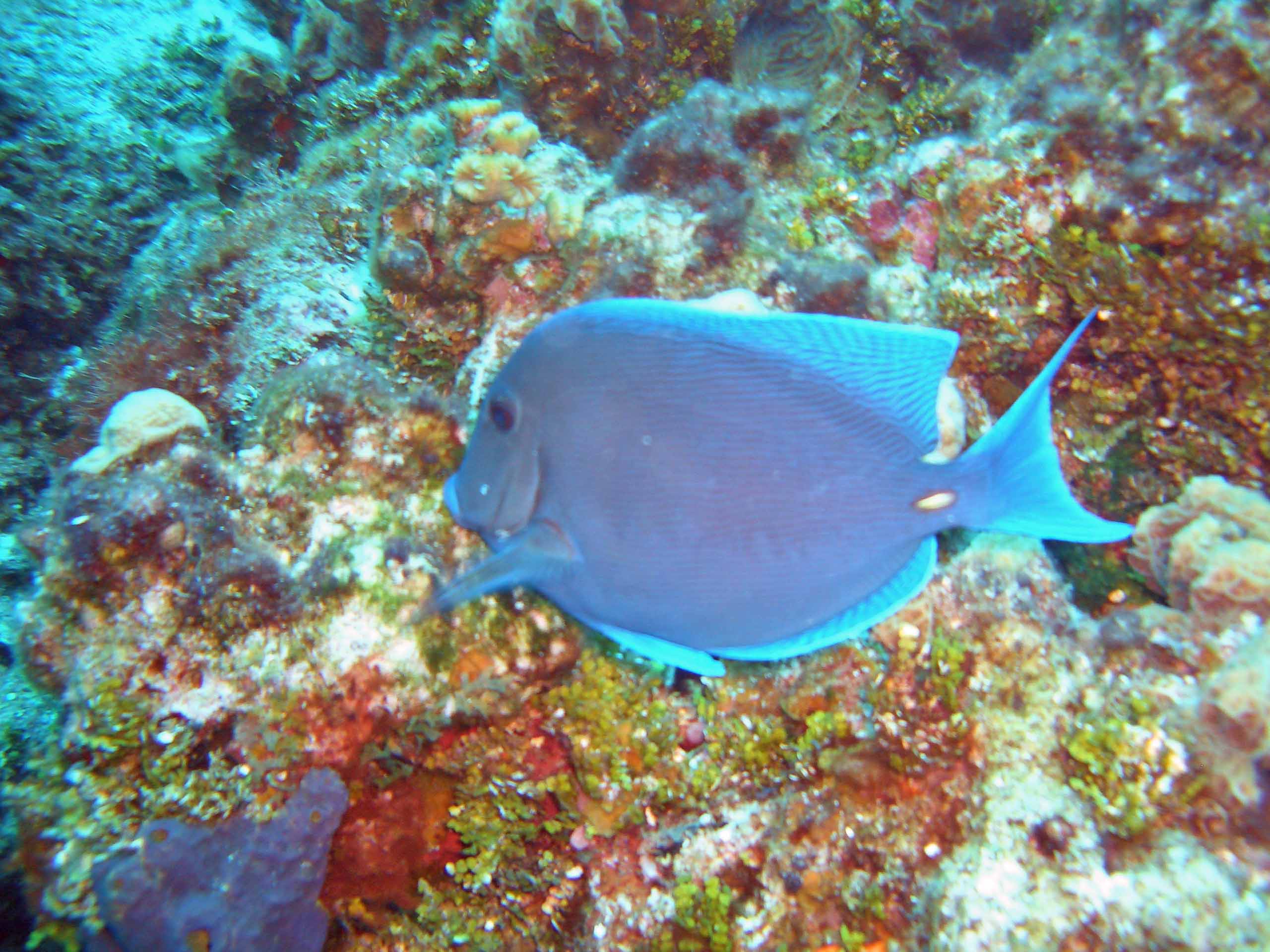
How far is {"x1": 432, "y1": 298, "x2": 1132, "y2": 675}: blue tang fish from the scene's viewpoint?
5.73 ft

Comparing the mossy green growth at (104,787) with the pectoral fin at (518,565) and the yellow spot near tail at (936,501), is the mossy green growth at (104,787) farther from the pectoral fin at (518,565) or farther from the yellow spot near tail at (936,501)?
the yellow spot near tail at (936,501)

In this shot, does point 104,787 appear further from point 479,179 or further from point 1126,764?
point 1126,764

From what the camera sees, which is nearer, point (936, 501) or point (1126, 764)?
point (936, 501)

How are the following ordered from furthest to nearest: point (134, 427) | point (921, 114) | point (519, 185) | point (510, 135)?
point (921, 114) → point (510, 135) → point (519, 185) → point (134, 427)

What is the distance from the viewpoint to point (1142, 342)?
2705 mm

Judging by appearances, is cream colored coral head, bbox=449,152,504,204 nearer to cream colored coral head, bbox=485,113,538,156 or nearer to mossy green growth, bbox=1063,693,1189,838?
cream colored coral head, bbox=485,113,538,156

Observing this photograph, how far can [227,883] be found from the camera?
229cm

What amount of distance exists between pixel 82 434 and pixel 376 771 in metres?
3.70

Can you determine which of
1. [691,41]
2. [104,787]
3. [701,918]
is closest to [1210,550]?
[701,918]

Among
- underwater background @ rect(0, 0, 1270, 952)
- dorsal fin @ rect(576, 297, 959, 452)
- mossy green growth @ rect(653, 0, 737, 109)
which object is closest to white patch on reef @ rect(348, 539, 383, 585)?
underwater background @ rect(0, 0, 1270, 952)

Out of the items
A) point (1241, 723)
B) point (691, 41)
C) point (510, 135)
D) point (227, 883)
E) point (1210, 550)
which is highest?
point (691, 41)

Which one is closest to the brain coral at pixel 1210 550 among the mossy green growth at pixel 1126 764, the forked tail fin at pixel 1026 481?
the mossy green growth at pixel 1126 764

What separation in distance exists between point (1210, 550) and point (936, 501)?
1316 mm

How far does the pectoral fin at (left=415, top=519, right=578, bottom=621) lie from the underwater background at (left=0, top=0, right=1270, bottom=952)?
2.64 ft
